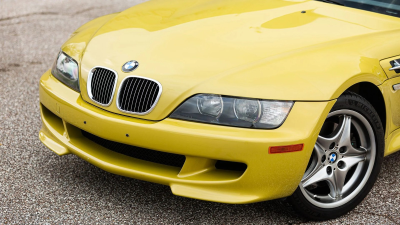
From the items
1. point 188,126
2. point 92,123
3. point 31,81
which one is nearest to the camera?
point 188,126

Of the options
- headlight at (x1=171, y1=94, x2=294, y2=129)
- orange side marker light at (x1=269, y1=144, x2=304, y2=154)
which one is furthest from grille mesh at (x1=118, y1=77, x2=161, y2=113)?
orange side marker light at (x1=269, y1=144, x2=304, y2=154)

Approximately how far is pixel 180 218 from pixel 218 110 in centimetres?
77

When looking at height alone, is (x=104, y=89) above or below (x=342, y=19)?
below

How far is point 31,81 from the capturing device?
549cm

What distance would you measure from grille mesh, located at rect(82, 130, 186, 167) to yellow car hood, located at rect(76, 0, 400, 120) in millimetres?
249

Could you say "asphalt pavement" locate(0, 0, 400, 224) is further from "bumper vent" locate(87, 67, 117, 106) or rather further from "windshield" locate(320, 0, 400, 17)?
"windshield" locate(320, 0, 400, 17)

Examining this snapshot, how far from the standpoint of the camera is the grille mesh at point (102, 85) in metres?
2.87

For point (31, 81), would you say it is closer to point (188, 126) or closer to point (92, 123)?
point (92, 123)

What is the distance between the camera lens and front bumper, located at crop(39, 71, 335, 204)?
2557 millimetres

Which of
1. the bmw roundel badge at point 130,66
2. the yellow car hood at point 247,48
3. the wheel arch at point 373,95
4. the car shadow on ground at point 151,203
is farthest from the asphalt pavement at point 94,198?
the bmw roundel badge at point 130,66

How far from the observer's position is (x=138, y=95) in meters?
2.76

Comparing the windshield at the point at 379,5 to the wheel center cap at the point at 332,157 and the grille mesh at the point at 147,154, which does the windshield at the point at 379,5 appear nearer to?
the wheel center cap at the point at 332,157

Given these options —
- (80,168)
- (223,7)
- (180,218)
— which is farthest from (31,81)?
(180,218)

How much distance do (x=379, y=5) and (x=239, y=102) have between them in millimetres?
1613
